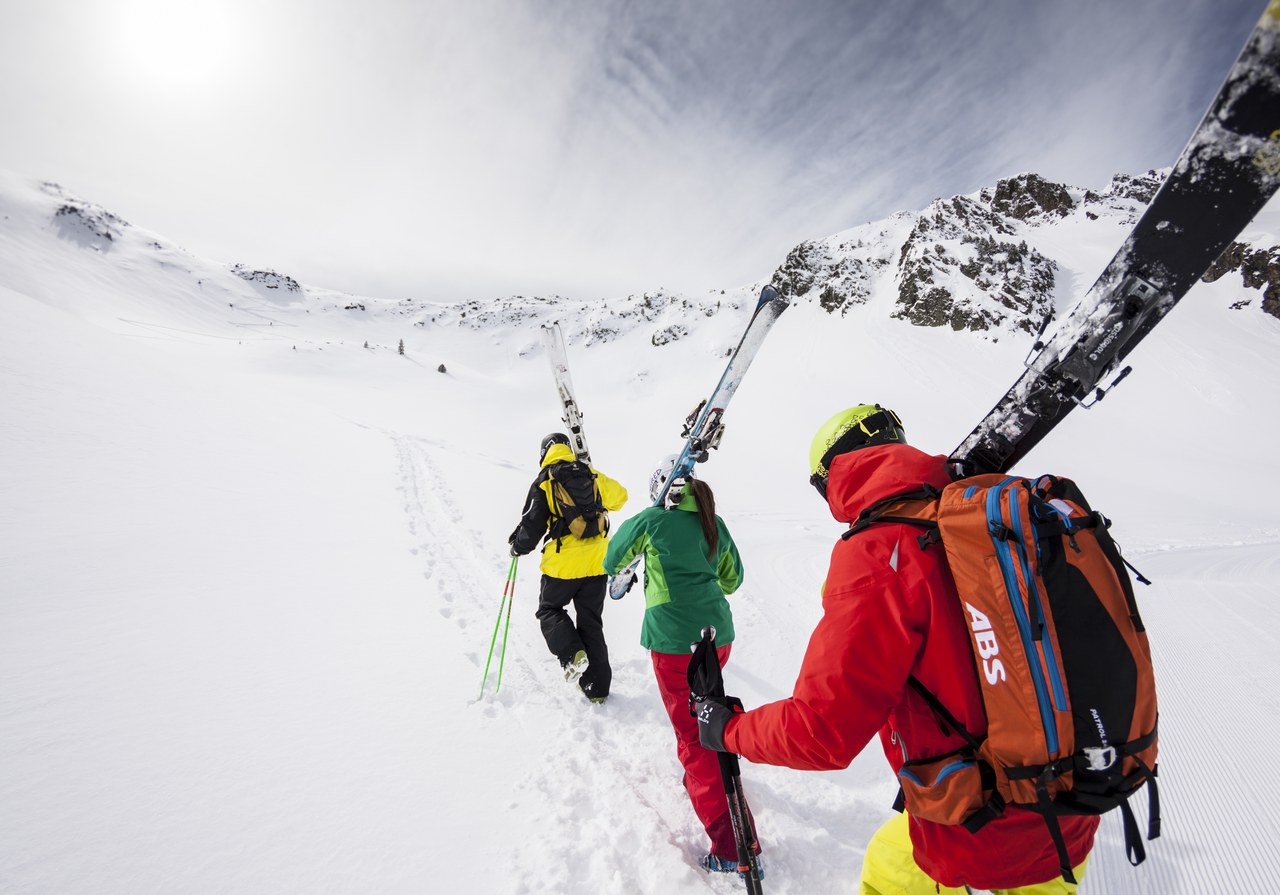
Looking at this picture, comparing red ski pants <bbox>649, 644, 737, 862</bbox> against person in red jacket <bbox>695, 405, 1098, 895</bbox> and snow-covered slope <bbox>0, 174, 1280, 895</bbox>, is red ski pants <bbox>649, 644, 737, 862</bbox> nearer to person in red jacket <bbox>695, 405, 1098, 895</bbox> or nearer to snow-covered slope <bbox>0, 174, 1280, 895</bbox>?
snow-covered slope <bbox>0, 174, 1280, 895</bbox>

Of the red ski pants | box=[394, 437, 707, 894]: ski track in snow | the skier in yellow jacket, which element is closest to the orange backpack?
the red ski pants

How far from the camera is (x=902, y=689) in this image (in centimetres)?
142

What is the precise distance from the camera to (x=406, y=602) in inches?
190

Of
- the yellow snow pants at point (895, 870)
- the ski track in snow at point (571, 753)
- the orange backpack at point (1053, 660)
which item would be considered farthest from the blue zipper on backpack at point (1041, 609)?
→ the ski track in snow at point (571, 753)

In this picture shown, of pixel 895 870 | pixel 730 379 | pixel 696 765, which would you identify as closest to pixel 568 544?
pixel 696 765

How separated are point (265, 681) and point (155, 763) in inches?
32.9

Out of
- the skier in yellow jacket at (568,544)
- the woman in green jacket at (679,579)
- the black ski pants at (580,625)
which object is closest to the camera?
the woman in green jacket at (679,579)

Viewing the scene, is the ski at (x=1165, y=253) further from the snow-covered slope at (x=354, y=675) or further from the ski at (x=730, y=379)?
the ski at (x=730, y=379)

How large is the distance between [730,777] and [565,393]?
5625mm

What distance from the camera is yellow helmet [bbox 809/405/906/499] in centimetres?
194

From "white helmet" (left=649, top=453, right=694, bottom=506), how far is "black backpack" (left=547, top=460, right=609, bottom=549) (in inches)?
25.9

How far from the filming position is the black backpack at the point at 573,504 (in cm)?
396

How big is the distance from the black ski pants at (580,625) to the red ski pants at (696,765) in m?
0.88

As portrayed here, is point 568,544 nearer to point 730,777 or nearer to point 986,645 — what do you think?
point 730,777
